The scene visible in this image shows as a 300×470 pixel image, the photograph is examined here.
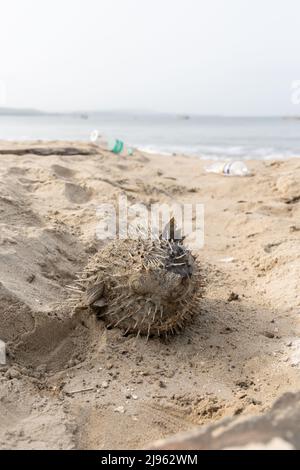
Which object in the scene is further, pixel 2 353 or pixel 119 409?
pixel 2 353

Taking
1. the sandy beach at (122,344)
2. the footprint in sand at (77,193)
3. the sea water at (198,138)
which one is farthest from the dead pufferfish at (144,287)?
the sea water at (198,138)

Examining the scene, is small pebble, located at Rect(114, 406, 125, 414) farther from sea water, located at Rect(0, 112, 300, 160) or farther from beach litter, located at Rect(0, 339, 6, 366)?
sea water, located at Rect(0, 112, 300, 160)

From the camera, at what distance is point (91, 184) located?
573cm

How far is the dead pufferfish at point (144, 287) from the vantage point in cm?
263

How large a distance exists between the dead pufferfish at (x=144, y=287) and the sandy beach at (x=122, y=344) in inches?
3.9

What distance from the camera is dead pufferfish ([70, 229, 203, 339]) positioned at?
2.63 m

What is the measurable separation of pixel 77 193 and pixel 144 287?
2939 mm

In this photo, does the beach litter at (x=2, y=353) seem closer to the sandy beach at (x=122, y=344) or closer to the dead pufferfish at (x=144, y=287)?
the sandy beach at (x=122, y=344)

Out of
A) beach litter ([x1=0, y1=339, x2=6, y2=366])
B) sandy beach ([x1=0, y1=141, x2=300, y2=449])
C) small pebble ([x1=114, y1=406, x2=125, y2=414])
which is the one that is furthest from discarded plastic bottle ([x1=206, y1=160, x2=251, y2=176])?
small pebble ([x1=114, y1=406, x2=125, y2=414])

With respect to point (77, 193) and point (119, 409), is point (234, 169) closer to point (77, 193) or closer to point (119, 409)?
point (77, 193)

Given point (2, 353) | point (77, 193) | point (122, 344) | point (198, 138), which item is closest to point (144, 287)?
point (122, 344)

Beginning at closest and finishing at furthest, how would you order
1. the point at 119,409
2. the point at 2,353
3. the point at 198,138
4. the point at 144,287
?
the point at 119,409 < the point at 2,353 < the point at 144,287 < the point at 198,138

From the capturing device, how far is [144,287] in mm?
2625

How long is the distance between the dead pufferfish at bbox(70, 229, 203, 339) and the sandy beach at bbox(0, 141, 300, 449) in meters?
0.10
